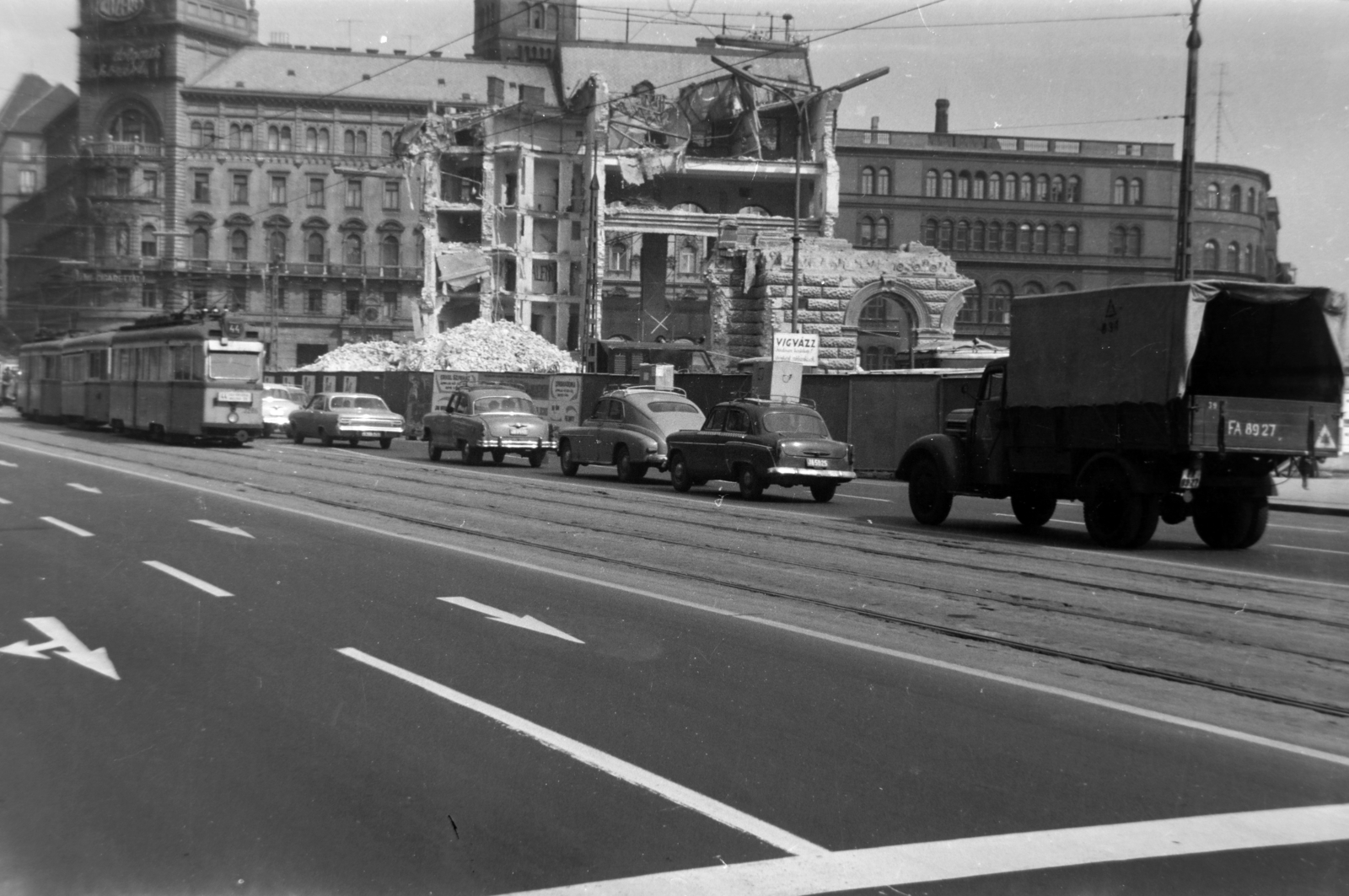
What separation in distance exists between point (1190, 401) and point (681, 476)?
9764 millimetres

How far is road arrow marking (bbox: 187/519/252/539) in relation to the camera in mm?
14805

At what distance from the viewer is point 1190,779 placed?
6039 millimetres

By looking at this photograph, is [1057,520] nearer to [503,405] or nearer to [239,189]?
[503,405]

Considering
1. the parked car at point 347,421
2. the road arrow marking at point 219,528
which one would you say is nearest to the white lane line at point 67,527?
the road arrow marking at point 219,528

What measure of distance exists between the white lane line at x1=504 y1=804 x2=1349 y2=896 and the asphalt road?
0.02m

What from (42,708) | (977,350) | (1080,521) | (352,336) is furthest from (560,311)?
(42,708)

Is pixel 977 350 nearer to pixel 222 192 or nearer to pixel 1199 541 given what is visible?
pixel 1199 541

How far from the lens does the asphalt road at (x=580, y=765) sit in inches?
192

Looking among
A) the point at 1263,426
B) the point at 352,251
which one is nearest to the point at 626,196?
the point at 352,251

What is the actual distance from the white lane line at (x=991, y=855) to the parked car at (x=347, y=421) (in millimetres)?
32995

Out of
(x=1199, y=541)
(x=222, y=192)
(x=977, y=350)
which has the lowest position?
(x=1199, y=541)

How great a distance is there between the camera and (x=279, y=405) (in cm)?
4325

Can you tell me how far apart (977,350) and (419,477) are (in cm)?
2471

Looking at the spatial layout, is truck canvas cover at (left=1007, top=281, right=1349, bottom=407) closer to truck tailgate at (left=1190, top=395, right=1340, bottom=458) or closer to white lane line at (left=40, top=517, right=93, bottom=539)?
truck tailgate at (left=1190, top=395, right=1340, bottom=458)
